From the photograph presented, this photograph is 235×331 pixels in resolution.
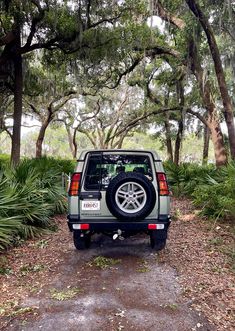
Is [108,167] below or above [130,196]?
above

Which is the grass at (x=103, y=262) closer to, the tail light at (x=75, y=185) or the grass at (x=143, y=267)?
the grass at (x=143, y=267)

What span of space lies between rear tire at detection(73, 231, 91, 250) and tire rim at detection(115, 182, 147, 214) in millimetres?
861

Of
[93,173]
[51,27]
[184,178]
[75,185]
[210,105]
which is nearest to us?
[75,185]

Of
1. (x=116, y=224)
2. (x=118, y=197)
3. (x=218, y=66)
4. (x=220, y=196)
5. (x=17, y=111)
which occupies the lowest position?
(x=116, y=224)

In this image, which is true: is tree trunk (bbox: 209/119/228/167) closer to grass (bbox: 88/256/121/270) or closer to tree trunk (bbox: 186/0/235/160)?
tree trunk (bbox: 186/0/235/160)

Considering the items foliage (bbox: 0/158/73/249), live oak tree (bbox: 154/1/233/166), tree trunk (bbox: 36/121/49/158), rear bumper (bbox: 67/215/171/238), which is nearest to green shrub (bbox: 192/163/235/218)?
rear bumper (bbox: 67/215/171/238)

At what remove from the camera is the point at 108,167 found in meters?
5.33

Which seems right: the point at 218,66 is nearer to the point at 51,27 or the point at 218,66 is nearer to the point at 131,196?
the point at 51,27

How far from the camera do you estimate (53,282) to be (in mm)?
4211

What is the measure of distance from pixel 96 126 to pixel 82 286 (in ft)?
90.6

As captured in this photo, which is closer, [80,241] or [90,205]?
[90,205]

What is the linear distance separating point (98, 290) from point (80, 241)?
1.55 metres

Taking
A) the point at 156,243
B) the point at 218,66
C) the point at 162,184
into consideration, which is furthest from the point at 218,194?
the point at 218,66

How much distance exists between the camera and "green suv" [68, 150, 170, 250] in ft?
15.4
